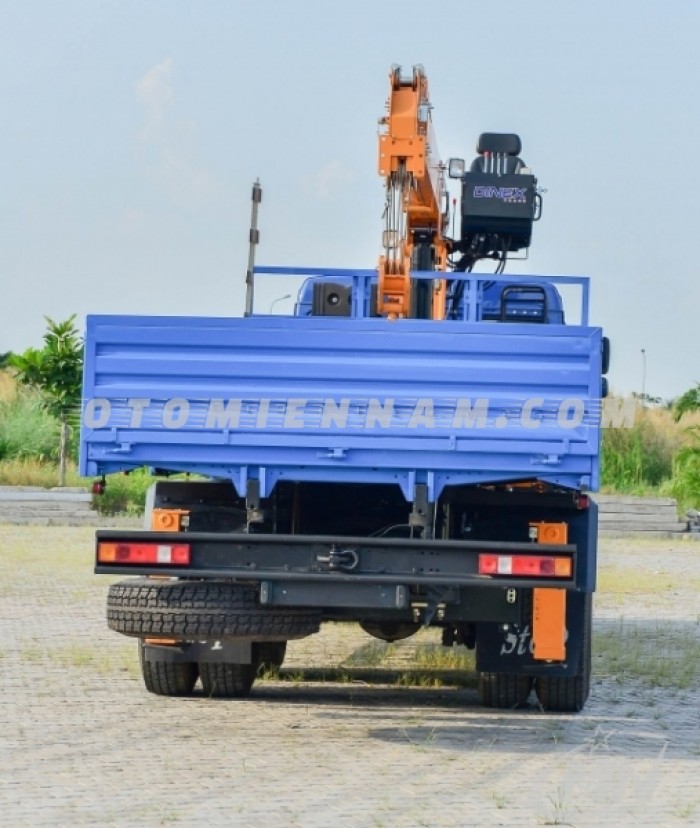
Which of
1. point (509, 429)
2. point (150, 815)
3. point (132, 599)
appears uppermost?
point (509, 429)

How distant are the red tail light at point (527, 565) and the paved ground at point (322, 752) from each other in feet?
2.95

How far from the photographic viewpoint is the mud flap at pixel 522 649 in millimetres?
9672

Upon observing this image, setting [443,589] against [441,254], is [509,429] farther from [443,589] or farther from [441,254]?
[441,254]

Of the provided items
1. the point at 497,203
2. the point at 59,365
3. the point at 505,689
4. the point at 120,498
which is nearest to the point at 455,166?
the point at 497,203

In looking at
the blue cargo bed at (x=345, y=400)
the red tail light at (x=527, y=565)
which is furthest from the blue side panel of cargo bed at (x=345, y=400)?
the red tail light at (x=527, y=565)

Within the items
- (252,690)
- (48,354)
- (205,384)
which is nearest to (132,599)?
(205,384)

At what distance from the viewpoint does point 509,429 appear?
8.52 meters

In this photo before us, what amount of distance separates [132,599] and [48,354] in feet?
88.7

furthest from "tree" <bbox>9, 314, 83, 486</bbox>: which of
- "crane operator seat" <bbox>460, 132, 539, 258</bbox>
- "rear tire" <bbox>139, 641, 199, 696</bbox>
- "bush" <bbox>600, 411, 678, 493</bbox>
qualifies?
"rear tire" <bbox>139, 641, 199, 696</bbox>

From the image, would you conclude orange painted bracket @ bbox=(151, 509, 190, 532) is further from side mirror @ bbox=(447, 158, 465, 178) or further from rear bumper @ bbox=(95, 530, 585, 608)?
side mirror @ bbox=(447, 158, 465, 178)

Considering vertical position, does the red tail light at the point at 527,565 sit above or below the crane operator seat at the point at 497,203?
below

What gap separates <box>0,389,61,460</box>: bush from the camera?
36562 millimetres

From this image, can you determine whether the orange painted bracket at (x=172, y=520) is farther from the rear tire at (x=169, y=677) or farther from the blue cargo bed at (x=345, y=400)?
the rear tire at (x=169, y=677)

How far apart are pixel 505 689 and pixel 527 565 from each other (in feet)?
5.50
